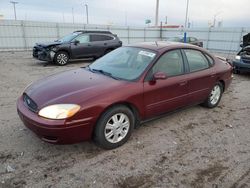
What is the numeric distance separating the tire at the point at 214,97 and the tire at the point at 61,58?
771 centimetres

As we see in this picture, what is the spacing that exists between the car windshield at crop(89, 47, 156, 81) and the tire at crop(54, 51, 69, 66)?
6.84m

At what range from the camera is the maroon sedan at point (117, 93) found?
2767mm

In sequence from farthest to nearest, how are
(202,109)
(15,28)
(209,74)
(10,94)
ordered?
(15,28) < (10,94) < (202,109) < (209,74)

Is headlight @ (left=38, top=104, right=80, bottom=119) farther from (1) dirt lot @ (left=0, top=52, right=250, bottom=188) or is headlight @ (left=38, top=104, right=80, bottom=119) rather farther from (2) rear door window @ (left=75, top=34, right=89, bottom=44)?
(2) rear door window @ (left=75, top=34, right=89, bottom=44)

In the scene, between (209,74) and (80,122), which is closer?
(80,122)

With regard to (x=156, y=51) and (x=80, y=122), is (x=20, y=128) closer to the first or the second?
(x=80, y=122)

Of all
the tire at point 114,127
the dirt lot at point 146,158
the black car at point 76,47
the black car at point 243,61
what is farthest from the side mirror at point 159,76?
the black car at point 76,47

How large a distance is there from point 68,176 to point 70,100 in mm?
927

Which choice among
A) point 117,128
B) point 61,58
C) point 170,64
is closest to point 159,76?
point 170,64

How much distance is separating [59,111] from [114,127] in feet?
2.74

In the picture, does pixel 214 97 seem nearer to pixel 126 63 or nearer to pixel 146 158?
pixel 126 63

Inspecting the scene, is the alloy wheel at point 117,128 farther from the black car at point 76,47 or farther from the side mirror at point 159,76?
→ the black car at point 76,47

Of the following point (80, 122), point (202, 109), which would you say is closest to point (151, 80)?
point (80, 122)

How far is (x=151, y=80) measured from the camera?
3410mm
